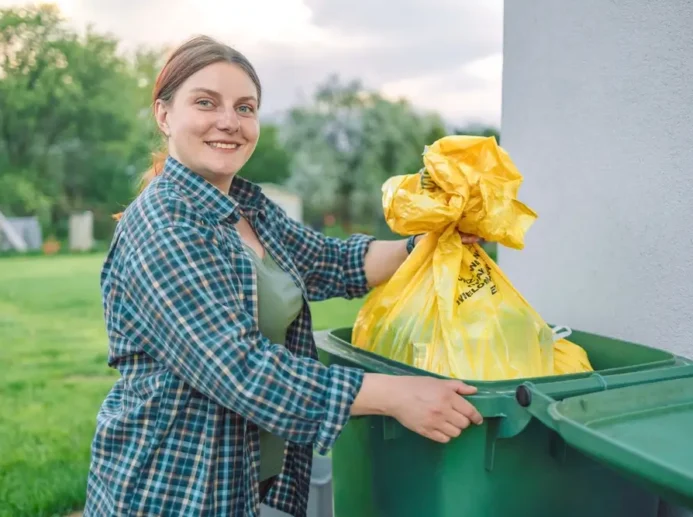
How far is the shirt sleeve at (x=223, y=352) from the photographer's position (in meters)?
1.36

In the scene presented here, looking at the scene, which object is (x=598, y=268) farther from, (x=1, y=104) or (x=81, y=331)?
(x=1, y=104)

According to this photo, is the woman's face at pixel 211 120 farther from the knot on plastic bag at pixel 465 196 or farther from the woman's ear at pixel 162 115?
the knot on plastic bag at pixel 465 196

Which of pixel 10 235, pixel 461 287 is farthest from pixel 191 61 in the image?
pixel 10 235

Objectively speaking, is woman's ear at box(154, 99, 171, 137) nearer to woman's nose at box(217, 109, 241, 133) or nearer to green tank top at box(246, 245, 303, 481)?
woman's nose at box(217, 109, 241, 133)

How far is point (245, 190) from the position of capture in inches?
77.1

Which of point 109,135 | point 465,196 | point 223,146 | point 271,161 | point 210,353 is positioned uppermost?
point 109,135

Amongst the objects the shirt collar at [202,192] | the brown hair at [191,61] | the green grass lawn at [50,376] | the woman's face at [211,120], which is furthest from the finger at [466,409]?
the green grass lawn at [50,376]

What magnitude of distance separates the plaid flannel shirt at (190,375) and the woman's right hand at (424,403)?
0.14ft

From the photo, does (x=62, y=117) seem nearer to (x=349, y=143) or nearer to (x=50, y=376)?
(x=349, y=143)

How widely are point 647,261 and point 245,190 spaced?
1242 millimetres

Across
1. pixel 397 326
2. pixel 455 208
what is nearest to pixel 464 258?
pixel 455 208

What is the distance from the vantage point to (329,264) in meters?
2.17

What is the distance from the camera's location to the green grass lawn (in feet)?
10.8

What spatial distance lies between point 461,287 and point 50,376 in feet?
16.8
